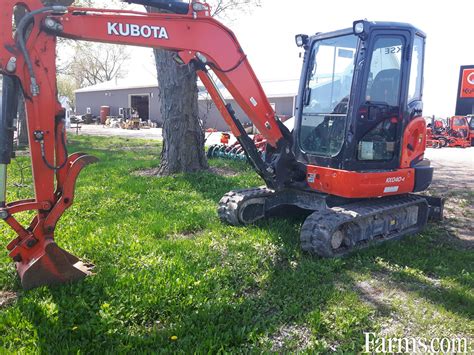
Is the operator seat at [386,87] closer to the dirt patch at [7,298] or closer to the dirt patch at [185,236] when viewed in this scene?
the dirt patch at [185,236]

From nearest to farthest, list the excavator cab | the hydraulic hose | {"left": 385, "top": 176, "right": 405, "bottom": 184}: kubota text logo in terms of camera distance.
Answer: the hydraulic hose → the excavator cab → {"left": 385, "top": 176, "right": 405, "bottom": 184}: kubota text logo

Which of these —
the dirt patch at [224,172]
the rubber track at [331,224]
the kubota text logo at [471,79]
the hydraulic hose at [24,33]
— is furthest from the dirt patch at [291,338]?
the kubota text logo at [471,79]

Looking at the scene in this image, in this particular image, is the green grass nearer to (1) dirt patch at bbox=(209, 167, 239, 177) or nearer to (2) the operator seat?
(2) the operator seat

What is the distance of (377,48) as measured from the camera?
17.5 ft

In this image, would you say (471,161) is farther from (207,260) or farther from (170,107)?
(207,260)

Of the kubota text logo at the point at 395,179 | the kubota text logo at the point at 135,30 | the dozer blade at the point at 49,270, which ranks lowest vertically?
the dozer blade at the point at 49,270

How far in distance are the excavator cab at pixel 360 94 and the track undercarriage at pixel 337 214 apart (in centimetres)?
51

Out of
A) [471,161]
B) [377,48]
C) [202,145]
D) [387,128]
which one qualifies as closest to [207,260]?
[387,128]

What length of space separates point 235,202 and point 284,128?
1227mm

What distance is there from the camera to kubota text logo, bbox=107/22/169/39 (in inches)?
160

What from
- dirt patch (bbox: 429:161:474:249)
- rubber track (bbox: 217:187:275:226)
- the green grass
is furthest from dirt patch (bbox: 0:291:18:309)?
dirt patch (bbox: 429:161:474:249)

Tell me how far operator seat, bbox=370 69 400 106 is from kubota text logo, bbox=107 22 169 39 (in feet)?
9.06

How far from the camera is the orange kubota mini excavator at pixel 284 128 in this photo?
12.4 ft

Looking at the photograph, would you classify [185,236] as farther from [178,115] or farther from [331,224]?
[178,115]
